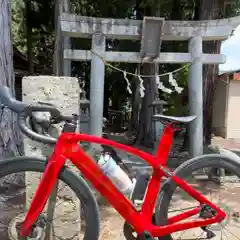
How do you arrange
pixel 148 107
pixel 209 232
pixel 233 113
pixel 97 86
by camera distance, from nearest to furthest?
pixel 209 232
pixel 97 86
pixel 148 107
pixel 233 113

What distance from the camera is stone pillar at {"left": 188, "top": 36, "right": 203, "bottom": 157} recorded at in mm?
5977

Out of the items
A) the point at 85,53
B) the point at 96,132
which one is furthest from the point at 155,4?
the point at 96,132

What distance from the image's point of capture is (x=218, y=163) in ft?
8.56

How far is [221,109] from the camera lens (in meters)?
15.9

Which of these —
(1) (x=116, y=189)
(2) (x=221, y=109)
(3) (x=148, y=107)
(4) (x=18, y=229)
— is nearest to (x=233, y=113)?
(2) (x=221, y=109)

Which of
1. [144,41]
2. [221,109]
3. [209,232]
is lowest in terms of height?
[209,232]

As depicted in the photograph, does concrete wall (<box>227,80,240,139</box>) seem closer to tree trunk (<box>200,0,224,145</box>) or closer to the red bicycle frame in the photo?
tree trunk (<box>200,0,224,145</box>)

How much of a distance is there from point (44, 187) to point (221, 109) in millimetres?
14659

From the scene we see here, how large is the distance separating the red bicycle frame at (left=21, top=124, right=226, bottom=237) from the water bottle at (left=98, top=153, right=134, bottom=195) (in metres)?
0.11

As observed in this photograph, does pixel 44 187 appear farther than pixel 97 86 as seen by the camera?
No

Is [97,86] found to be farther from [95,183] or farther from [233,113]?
[233,113]

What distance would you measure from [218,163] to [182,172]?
292 mm

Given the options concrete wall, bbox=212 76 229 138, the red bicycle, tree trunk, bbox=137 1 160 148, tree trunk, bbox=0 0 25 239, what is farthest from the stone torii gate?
concrete wall, bbox=212 76 229 138

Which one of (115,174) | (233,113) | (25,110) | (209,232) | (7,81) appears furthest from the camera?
(233,113)
